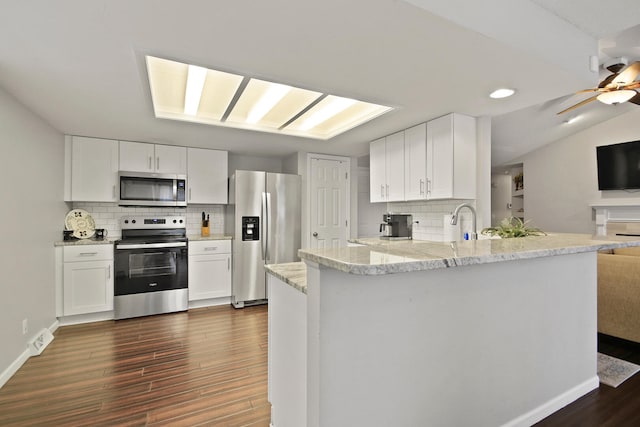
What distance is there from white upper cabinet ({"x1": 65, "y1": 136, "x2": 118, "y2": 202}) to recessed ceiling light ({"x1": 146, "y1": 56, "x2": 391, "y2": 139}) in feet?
4.16

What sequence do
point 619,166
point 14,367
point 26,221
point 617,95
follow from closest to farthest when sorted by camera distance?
point 14,367 < point 26,221 < point 617,95 < point 619,166

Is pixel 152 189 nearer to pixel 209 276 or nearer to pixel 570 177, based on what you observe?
pixel 209 276

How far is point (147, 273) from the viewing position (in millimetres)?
3785

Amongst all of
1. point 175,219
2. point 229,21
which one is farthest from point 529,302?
point 175,219

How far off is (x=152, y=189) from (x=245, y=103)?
6.05 ft

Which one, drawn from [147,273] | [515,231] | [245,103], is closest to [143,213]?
[147,273]

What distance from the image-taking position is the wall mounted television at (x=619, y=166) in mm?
5180

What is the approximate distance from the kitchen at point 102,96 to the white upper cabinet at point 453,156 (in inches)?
7.3

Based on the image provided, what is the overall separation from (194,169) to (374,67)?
10.1 feet

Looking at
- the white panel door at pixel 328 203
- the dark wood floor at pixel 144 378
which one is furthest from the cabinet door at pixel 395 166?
the dark wood floor at pixel 144 378

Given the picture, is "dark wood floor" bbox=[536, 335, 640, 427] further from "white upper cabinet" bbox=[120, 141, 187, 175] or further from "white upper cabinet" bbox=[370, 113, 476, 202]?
"white upper cabinet" bbox=[120, 141, 187, 175]

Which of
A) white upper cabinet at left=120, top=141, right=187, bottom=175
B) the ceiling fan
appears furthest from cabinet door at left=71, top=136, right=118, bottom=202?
the ceiling fan

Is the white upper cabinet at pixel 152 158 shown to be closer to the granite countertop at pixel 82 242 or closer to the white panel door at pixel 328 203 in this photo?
the granite countertop at pixel 82 242

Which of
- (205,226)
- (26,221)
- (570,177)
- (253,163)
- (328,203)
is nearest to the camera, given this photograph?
(26,221)
